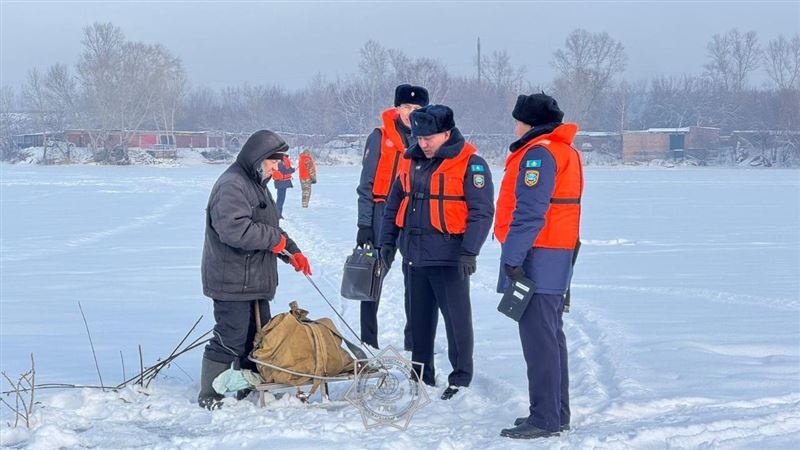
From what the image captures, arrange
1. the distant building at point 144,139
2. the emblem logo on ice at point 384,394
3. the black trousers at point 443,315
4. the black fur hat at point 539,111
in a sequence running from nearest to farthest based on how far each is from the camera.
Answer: the black fur hat at point 539,111 → the emblem logo on ice at point 384,394 → the black trousers at point 443,315 → the distant building at point 144,139

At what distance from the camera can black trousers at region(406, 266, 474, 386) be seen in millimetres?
5152

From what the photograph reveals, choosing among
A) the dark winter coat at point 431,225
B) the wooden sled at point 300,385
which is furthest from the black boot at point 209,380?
the dark winter coat at point 431,225

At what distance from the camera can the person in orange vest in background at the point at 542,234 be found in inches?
164

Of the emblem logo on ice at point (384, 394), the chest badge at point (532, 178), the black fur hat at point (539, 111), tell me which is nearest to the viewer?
the chest badge at point (532, 178)

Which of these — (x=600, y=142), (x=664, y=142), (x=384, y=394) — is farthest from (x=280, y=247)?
(x=600, y=142)

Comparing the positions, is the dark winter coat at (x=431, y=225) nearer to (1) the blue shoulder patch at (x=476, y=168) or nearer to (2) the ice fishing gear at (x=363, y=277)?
(1) the blue shoulder patch at (x=476, y=168)

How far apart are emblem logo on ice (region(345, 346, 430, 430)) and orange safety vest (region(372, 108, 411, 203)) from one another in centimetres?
129

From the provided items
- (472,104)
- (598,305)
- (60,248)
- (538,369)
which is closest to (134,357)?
(538,369)

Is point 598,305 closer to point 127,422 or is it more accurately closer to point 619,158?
point 127,422

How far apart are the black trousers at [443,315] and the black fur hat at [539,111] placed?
1.11 m

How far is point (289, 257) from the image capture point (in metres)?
5.06

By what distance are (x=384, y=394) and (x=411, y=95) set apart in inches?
76.4

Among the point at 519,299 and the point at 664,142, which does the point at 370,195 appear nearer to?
the point at 519,299

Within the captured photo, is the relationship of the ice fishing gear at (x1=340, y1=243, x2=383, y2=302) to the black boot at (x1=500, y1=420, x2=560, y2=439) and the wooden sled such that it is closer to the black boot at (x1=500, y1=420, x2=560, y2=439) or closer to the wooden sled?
the wooden sled
